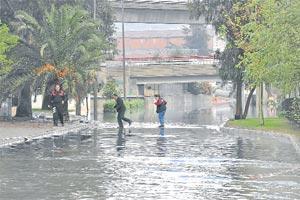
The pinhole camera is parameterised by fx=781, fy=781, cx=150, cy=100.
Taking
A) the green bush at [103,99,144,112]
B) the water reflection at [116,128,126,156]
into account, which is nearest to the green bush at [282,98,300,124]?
the water reflection at [116,128,126,156]

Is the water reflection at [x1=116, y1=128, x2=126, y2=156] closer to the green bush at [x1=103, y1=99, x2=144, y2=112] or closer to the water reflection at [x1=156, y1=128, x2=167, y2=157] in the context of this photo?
the water reflection at [x1=156, y1=128, x2=167, y2=157]

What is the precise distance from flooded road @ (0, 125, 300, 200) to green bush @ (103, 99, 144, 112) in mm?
46906

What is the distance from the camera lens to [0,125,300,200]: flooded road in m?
13.5

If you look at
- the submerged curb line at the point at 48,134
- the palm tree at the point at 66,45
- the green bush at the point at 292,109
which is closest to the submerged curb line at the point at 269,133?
the green bush at the point at 292,109

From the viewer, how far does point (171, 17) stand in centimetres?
8775

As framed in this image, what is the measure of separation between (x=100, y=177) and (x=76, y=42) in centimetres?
2448

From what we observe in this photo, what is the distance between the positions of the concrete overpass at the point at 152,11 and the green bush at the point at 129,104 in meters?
8.83

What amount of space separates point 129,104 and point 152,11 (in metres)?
12.4

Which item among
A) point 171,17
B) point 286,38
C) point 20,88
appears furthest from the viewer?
point 171,17

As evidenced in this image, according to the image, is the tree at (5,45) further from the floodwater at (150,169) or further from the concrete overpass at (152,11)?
the concrete overpass at (152,11)

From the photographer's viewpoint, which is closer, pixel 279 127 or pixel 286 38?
pixel 286 38

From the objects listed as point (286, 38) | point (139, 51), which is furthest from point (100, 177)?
point (139, 51)

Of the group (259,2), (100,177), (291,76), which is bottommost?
(100,177)

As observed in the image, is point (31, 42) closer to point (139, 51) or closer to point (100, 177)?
point (100, 177)
